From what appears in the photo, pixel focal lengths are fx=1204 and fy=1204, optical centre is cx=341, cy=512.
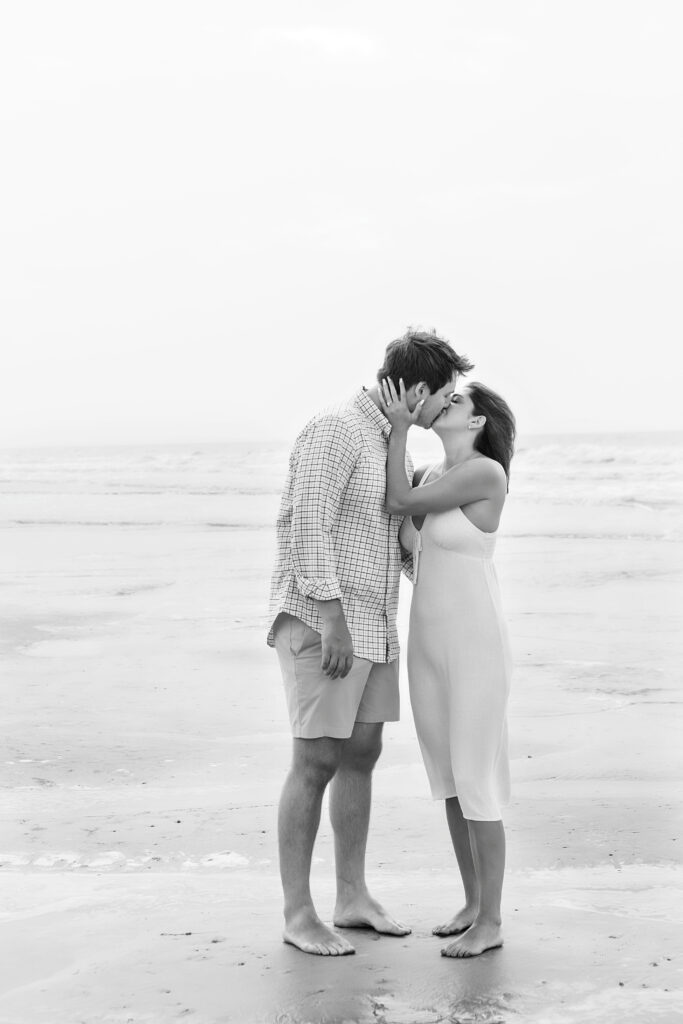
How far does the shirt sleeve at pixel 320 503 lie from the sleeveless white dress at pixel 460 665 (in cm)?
32

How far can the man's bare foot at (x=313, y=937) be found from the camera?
356 cm

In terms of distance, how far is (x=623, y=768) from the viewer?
18.6ft

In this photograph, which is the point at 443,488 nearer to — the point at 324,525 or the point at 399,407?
the point at 399,407

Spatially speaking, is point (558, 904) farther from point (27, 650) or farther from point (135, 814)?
point (27, 650)

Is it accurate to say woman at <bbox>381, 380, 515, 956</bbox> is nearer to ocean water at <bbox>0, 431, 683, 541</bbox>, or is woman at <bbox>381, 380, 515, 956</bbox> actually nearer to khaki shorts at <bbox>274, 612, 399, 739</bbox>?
khaki shorts at <bbox>274, 612, 399, 739</bbox>

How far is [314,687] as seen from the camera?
3.74 m

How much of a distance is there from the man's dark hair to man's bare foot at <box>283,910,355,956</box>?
1679mm

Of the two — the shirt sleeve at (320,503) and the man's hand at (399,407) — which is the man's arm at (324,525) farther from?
the man's hand at (399,407)

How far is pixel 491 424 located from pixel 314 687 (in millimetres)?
1014

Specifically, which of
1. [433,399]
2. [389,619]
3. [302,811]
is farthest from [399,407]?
[302,811]

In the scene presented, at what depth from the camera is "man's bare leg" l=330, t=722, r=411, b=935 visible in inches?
153

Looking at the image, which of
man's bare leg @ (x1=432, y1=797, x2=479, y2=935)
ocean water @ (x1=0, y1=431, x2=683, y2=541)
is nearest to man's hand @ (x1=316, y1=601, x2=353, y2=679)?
man's bare leg @ (x1=432, y1=797, x2=479, y2=935)

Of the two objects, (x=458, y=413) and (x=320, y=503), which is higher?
(x=458, y=413)

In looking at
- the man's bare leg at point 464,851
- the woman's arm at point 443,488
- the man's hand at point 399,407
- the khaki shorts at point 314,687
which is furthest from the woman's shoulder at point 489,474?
the man's bare leg at point 464,851
